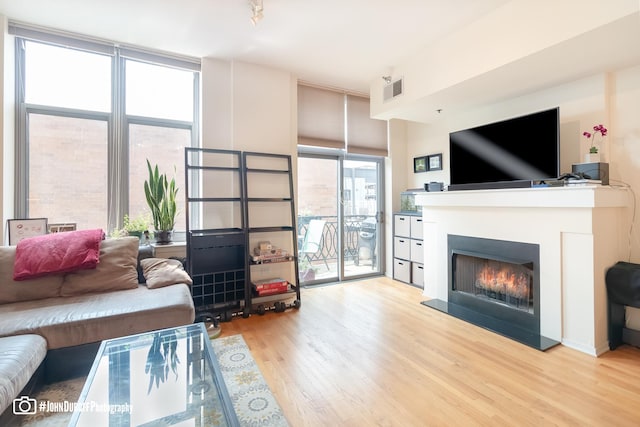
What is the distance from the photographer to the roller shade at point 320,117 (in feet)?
12.5

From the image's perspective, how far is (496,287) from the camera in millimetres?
2982

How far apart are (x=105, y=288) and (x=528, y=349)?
3.35m

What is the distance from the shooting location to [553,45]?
2.09 meters

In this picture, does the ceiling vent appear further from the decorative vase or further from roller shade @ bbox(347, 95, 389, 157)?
the decorative vase

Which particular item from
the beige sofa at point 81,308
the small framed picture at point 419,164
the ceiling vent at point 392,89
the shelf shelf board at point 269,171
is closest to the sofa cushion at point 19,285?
the beige sofa at point 81,308

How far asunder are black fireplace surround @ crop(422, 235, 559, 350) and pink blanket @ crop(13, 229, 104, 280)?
127 inches

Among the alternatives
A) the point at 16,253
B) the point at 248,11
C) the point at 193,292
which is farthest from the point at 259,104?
the point at 16,253

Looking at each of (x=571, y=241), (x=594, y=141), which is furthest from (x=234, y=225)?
(x=594, y=141)

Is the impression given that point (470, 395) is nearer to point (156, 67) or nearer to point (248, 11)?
point (248, 11)

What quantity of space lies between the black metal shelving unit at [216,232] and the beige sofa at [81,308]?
0.48 m

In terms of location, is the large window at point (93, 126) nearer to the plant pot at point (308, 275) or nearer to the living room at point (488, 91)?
A: the living room at point (488, 91)

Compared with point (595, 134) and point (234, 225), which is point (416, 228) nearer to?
point (595, 134)

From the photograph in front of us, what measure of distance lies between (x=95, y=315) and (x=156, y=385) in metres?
0.80

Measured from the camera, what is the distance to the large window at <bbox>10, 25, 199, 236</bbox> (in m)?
2.76
